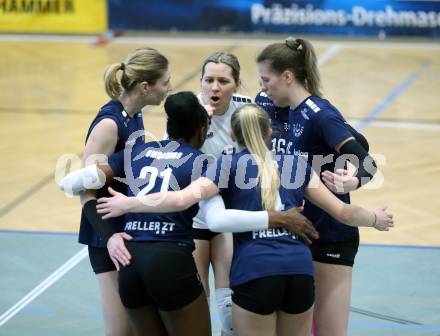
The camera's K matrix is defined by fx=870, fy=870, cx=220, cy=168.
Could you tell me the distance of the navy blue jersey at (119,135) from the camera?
4.70m

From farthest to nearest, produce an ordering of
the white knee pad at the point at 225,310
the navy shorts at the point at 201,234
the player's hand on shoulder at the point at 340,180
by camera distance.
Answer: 1. the navy shorts at the point at 201,234
2. the white knee pad at the point at 225,310
3. the player's hand on shoulder at the point at 340,180

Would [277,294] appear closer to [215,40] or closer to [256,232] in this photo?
[256,232]

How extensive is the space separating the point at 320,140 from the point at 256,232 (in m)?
0.81

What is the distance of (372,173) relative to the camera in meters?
4.63

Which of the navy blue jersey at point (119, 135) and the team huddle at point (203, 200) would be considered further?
the navy blue jersey at point (119, 135)

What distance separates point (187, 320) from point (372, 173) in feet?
4.16

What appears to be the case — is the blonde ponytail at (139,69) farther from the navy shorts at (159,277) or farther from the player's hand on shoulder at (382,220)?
the player's hand on shoulder at (382,220)

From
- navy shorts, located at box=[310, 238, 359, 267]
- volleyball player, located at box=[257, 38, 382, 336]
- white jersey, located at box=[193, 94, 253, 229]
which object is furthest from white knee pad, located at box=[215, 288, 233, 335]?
white jersey, located at box=[193, 94, 253, 229]

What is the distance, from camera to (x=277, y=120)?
537 cm

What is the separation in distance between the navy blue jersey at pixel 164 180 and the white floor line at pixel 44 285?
2.25 metres

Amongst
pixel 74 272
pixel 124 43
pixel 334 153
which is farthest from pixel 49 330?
pixel 124 43

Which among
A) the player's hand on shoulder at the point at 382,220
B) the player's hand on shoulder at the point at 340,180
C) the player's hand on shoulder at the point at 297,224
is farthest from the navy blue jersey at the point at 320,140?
the player's hand on shoulder at the point at 297,224

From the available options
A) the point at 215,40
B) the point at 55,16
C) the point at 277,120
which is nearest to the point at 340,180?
the point at 277,120

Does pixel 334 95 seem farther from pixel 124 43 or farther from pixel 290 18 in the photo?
pixel 124 43
